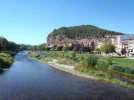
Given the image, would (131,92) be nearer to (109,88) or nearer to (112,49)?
(109,88)

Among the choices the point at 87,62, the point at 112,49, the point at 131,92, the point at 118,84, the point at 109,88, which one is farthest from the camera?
the point at 112,49

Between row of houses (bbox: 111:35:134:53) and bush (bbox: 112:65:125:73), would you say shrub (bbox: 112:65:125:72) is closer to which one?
bush (bbox: 112:65:125:73)

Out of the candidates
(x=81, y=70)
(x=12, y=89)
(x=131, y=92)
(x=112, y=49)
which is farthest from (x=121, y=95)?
(x=112, y=49)

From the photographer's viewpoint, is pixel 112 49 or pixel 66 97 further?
pixel 112 49

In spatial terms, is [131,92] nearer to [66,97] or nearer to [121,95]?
[121,95]

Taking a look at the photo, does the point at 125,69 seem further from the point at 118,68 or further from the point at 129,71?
the point at 118,68

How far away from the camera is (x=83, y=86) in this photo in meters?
32.3

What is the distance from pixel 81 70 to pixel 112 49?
5087 centimetres

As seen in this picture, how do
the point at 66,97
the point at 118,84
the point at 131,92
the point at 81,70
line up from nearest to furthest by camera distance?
the point at 66,97 → the point at 131,92 → the point at 118,84 → the point at 81,70

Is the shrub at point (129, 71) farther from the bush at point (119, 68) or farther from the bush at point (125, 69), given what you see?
the bush at point (119, 68)

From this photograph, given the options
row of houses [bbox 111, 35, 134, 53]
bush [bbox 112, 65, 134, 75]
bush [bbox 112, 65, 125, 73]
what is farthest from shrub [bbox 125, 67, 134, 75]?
row of houses [bbox 111, 35, 134, 53]

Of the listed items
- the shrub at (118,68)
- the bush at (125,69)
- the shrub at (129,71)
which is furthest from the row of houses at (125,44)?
the shrub at (129,71)

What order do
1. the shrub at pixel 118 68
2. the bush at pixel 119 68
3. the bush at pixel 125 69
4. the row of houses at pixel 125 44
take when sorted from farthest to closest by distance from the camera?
the row of houses at pixel 125 44
the shrub at pixel 118 68
the bush at pixel 119 68
the bush at pixel 125 69

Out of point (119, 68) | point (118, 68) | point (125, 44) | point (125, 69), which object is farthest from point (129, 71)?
point (125, 44)
